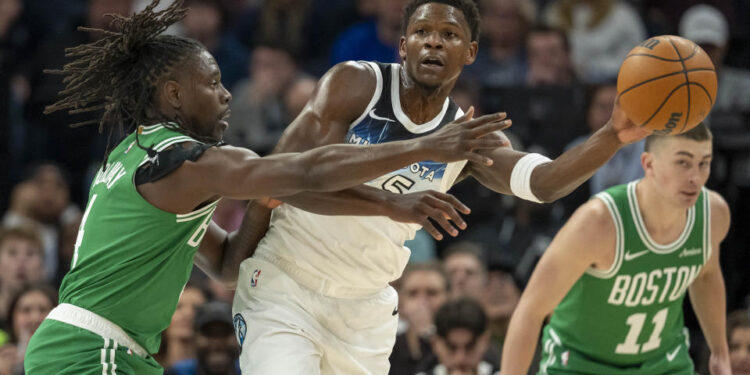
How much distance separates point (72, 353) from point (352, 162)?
1290 mm

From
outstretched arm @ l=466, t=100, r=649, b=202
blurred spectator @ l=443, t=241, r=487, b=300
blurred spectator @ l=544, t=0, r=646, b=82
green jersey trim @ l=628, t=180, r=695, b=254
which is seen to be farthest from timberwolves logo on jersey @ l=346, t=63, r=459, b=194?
blurred spectator @ l=544, t=0, r=646, b=82

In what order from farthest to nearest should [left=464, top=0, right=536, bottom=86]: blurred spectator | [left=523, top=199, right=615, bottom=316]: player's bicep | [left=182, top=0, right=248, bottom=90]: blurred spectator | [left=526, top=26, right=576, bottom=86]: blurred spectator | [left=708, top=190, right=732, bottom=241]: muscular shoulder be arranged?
[left=182, top=0, right=248, bottom=90]: blurred spectator → [left=464, top=0, right=536, bottom=86]: blurred spectator → [left=526, top=26, right=576, bottom=86]: blurred spectator → [left=708, top=190, right=732, bottom=241]: muscular shoulder → [left=523, top=199, right=615, bottom=316]: player's bicep

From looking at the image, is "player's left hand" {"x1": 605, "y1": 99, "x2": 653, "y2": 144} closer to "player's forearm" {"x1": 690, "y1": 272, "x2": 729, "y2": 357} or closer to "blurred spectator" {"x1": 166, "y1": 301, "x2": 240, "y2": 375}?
"player's forearm" {"x1": 690, "y1": 272, "x2": 729, "y2": 357}

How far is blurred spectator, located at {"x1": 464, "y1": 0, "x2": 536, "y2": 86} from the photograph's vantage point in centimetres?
971

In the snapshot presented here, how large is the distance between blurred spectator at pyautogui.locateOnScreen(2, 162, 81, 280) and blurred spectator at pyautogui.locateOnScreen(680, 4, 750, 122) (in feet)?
17.7

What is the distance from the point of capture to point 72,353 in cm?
412

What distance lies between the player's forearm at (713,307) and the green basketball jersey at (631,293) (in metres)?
0.19

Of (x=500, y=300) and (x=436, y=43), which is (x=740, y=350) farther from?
(x=436, y=43)

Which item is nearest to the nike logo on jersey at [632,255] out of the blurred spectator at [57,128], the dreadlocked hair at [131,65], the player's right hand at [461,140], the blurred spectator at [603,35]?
the player's right hand at [461,140]

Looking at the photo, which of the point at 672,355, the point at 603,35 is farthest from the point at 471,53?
the point at 603,35

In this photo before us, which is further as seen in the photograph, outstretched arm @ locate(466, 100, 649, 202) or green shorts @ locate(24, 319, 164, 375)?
outstretched arm @ locate(466, 100, 649, 202)

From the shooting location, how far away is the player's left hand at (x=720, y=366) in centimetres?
593

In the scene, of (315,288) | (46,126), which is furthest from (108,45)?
(46,126)

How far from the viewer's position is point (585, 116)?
8.49m
